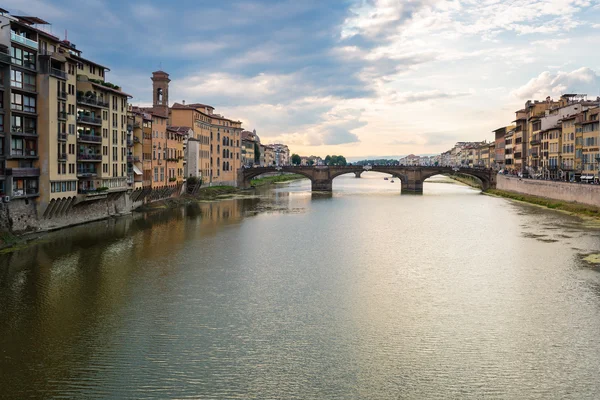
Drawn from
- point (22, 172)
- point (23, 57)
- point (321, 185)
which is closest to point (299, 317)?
point (22, 172)

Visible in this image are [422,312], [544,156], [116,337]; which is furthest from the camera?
[544,156]

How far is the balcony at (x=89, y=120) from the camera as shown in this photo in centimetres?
4394

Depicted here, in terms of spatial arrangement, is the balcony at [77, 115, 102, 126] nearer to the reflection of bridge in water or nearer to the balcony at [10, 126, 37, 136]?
the balcony at [10, 126, 37, 136]

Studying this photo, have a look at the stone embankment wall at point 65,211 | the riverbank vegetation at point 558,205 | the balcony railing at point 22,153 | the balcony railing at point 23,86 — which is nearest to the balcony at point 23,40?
the balcony railing at point 23,86

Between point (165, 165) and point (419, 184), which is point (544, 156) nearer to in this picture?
point (419, 184)

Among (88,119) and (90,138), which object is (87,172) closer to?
(90,138)

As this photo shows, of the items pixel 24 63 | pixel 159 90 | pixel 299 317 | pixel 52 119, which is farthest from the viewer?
pixel 159 90

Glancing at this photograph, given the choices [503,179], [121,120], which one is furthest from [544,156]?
[121,120]

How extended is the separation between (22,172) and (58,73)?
7872mm

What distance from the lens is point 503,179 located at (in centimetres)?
9106

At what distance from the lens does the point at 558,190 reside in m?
63.4

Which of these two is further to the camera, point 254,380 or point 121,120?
point 121,120

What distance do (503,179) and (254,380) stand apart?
3277 inches

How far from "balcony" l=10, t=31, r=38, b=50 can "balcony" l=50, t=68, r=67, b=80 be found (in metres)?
1.93
